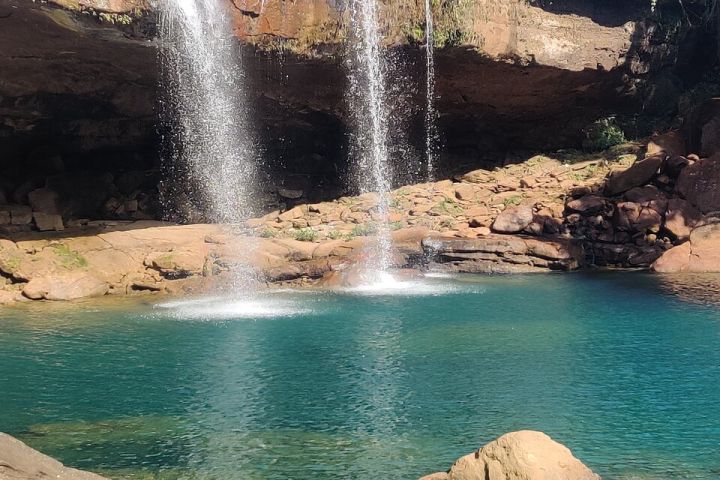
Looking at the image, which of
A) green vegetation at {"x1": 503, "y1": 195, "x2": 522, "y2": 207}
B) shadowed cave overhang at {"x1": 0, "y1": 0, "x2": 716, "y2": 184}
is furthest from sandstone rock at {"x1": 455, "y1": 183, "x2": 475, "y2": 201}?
shadowed cave overhang at {"x1": 0, "y1": 0, "x2": 716, "y2": 184}

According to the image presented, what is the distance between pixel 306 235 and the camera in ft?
65.3

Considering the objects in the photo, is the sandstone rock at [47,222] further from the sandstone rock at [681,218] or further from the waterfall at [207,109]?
the sandstone rock at [681,218]

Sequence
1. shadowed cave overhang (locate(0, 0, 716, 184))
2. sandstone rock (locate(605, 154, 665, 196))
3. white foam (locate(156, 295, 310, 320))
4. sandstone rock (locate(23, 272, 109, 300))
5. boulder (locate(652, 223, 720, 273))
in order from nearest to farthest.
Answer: white foam (locate(156, 295, 310, 320)), sandstone rock (locate(23, 272, 109, 300)), boulder (locate(652, 223, 720, 273)), shadowed cave overhang (locate(0, 0, 716, 184)), sandstone rock (locate(605, 154, 665, 196))

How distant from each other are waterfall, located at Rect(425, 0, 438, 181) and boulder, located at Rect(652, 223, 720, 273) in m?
8.11

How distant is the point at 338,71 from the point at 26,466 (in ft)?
53.8

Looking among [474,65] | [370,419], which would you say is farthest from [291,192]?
[370,419]

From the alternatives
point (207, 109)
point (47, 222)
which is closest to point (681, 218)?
point (207, 109)

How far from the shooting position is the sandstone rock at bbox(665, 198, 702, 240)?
18141 millimetres

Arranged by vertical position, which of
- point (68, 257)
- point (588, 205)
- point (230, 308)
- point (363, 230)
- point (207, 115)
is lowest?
point (230, 308)

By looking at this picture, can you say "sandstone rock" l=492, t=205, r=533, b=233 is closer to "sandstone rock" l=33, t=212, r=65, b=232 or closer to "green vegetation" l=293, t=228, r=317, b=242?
"green vegetation" l=293, t=228, r=317, b=242

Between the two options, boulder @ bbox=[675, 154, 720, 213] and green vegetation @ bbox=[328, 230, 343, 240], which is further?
green vegetation @ bbox=[328, 230, 343, 240]

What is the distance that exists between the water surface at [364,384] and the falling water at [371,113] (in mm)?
5629

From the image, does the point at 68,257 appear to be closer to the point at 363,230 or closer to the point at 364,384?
the point at 363,230

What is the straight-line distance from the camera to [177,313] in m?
13.8
